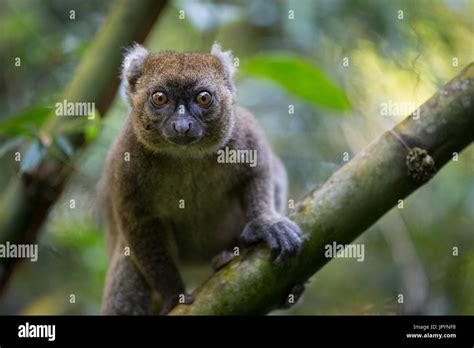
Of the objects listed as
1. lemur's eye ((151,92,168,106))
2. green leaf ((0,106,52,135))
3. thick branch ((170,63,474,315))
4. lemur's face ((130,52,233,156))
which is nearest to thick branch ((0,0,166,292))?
green leaf ((0,106,52,135))

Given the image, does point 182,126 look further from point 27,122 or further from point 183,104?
point 27,122

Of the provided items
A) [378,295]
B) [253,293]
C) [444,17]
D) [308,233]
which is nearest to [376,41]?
[444,17]

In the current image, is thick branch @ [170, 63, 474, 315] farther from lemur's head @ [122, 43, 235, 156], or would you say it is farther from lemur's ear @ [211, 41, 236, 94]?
lemur's ear @ [211, 41, 236, 94]

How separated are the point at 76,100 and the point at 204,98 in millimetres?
1034

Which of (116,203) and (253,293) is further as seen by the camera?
(116,203)

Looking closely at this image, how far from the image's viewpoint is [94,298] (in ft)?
19.8

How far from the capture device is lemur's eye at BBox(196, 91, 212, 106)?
14.5 ft

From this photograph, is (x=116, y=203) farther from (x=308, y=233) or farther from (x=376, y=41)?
(x=376, y=41)

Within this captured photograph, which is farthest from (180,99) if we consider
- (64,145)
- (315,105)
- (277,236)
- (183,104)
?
(315,105)

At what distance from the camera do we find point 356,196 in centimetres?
382

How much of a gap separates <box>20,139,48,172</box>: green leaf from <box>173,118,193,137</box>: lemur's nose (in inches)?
35.7

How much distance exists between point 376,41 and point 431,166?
2.49 meters

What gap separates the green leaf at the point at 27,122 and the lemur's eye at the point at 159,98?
0.85m

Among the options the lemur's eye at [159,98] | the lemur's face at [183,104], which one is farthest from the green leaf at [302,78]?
the lemur's eye at [159,98]
